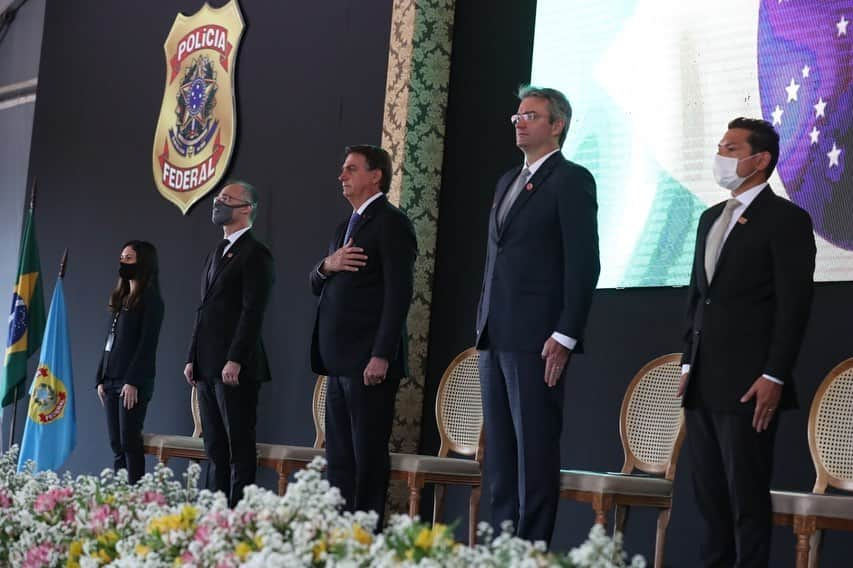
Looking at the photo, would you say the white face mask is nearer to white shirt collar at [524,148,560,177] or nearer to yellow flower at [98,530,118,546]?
white shirt collar at [524,148,560,177]

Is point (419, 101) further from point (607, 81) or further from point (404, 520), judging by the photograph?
point (404, 520)

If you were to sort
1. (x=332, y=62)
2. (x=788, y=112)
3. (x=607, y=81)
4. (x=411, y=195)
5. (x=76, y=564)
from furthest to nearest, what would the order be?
1. (x=332, y=62)
2. (x=411, y=195)
3. (x=607, y=81)
4. (x=788, y=112)
5. (x=76, y=564)

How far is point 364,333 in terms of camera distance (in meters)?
4.05

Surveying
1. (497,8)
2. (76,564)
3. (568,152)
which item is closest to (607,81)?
(568,152)

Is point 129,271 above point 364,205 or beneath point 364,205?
beneath

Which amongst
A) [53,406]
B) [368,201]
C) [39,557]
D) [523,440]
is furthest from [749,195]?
[53,406]

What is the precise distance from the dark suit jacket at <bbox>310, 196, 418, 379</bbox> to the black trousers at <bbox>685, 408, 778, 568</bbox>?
1118mm

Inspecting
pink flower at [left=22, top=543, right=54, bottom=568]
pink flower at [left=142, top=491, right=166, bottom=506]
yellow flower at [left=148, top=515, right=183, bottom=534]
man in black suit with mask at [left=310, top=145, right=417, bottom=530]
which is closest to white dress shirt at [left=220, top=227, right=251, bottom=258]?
man in black suit with mask at [left=310, top=145, right=417, bottom=530]

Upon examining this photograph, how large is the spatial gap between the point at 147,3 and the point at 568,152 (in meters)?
3.92

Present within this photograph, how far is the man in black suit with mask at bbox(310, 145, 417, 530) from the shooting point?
395 cm

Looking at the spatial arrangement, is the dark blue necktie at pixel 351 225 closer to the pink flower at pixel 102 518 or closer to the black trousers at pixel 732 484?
the black trousers at pixel 732 484

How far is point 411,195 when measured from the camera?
18.3 ft

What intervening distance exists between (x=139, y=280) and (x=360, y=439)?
8.31 feet

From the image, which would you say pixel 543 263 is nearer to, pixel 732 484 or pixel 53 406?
pixel 732 484
